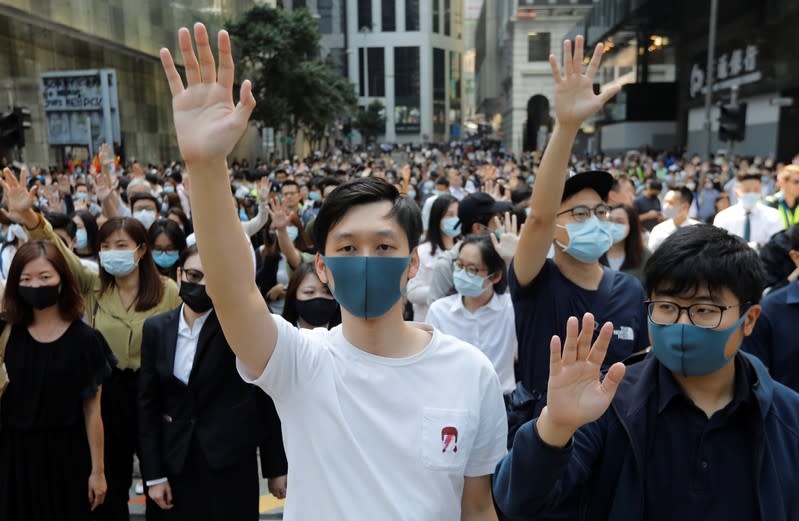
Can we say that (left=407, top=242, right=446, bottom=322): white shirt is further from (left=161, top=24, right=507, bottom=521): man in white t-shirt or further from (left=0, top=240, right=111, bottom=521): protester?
(left=161, top=24, right=507, bottom=521): man in white t-shirt

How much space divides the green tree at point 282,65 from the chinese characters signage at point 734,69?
55.3ft

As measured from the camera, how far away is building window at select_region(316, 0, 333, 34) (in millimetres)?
81750

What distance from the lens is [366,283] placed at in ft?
6.18

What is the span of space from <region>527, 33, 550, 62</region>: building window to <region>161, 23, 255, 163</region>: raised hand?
58.0 m

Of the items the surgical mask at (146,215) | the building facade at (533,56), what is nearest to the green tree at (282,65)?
the building facade at (533,56)

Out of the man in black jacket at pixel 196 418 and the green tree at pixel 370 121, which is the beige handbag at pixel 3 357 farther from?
the green tree at pixel 370 121

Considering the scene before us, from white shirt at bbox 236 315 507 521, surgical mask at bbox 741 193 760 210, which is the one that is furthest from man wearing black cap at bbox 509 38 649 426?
surgical mask at bbox 741 193 760 210

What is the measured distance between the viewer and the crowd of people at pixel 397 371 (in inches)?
67.8

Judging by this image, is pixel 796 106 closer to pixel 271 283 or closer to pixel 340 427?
pixel 271 283

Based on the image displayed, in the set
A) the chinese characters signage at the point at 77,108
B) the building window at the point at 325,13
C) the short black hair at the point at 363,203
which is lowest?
the short black hair at the point at 363,203

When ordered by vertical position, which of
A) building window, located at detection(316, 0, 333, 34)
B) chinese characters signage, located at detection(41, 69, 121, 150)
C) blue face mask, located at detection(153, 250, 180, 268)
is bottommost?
blue face mask, located at detection(153, 250, 180, 268)

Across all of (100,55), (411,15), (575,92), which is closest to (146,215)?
(575,92)

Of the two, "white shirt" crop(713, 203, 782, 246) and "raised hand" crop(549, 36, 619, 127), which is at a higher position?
"raised hand" crop(549, 36, 619, 127)

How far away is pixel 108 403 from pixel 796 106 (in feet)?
62.5
